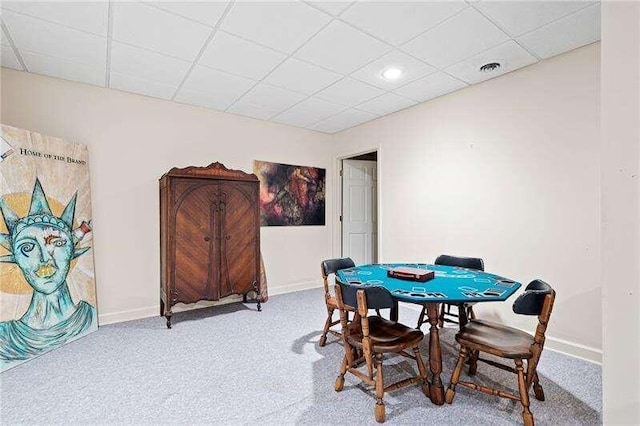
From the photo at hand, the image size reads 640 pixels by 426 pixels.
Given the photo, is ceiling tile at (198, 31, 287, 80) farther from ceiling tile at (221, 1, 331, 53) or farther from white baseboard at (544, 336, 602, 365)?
white baseboard at (544, 336, 602, 365)

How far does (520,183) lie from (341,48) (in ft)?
7.20

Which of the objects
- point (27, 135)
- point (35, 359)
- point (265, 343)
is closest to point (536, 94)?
point (265, 343)

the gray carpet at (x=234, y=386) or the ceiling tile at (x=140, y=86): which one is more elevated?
the ceiling tile at (x=140, y=86)

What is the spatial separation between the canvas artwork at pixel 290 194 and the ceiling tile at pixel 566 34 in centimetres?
329

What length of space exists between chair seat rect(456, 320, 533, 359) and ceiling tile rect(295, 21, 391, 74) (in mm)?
2377

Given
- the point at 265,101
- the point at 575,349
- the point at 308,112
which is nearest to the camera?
the point at 575,349

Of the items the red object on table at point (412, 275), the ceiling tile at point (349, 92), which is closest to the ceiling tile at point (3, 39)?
the ceiling tile at point (349, 92)

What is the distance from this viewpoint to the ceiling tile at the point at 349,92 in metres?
3.35

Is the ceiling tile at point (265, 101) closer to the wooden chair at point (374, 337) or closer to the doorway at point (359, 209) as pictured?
the doorway at point (359, 209)

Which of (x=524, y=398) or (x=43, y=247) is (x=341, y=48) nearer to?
(x=524, y=398)

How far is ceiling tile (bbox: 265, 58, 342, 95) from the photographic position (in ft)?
9.63

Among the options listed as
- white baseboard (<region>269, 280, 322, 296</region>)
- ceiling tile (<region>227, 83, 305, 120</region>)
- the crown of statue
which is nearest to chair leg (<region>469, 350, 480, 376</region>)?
white baseboard (<region>269, 280, 322, 296</region>)

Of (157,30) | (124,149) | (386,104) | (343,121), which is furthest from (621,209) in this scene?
(124,149)

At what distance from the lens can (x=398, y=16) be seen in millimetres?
2199
